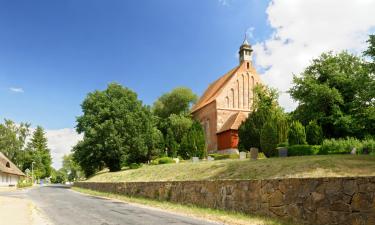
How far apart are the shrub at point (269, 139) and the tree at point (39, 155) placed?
83.3 m

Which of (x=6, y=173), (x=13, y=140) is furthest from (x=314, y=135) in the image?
(x=13, y=140)

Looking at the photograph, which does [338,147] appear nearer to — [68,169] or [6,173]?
[6,173]

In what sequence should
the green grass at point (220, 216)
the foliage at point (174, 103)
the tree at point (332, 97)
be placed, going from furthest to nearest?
the foliage at point (174, 103), the tree at point (332, 97), the green grass at point (220, 216)

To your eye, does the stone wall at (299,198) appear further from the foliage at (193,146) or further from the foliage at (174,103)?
the foliage at (174,103)

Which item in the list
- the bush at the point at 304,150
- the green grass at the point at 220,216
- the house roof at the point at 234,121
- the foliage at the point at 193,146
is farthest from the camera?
the house roof at the point at 234,121

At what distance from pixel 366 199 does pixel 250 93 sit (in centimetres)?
4930

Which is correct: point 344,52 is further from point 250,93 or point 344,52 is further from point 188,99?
point 188,99

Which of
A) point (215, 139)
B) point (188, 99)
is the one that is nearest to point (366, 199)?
point (215, 139)

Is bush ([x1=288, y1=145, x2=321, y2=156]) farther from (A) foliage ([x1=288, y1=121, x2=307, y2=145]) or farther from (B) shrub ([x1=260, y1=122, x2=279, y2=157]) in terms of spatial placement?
(B) shrub ([x1=260, y1=122, x2=279, y2=157])

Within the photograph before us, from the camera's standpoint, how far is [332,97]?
3506cm

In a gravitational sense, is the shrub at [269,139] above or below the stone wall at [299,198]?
above

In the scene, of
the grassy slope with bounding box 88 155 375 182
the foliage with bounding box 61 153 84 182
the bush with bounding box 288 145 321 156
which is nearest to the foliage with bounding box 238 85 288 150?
the bush with bounding box 288 145 321 156

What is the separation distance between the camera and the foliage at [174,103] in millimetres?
70562

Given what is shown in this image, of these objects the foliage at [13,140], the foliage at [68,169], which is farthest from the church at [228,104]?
the foliage at [68,169]
